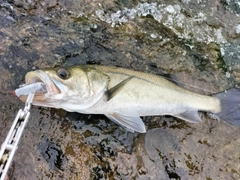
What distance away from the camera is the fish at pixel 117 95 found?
9.71ft

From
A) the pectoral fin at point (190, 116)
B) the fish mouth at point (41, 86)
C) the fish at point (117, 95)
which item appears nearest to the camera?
the fish mouth at point (41, 86)

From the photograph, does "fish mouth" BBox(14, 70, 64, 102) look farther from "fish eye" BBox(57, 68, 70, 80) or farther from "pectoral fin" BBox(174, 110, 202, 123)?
"pectoral fin" BBox(174, 110, 202, 123)

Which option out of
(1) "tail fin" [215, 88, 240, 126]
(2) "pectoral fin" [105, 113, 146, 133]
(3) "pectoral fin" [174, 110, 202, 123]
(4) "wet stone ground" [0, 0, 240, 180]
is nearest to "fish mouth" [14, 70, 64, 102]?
(4) "wet stone ground" [0, 0, 240, 180]

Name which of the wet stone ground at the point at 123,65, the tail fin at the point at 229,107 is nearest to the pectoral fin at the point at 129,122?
the wet stone ground at the point at 123,65

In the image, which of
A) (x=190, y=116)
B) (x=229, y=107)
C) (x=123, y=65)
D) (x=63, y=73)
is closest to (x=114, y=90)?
(x=63, y=73)

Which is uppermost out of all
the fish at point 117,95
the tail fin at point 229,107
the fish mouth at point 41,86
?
the fish mouth at point 41,86

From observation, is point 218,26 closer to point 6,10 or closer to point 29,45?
point 29,45

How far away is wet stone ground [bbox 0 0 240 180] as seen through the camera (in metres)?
3.29

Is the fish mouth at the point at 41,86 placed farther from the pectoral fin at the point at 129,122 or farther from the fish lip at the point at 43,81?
the pectoral fin at the point at 129,122

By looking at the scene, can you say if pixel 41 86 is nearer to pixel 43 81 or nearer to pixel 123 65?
pixel 43 81

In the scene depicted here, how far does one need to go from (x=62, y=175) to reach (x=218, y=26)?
2909 mm

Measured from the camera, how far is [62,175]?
3197mm

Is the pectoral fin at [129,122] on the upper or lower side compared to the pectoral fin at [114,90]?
lower

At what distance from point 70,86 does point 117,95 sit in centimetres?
50
